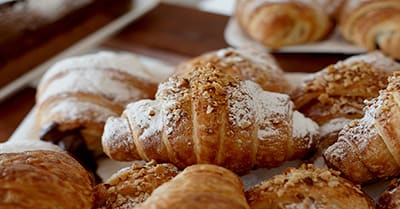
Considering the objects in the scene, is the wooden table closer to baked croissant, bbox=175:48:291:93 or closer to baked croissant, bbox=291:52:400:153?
baked croissant, bbox=175:48:291:93

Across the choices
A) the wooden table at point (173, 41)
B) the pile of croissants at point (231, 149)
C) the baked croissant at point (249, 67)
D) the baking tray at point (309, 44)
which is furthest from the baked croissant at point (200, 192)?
the baking tray at point (309, 44)

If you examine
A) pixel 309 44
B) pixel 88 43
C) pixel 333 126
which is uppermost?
pixel 333 126

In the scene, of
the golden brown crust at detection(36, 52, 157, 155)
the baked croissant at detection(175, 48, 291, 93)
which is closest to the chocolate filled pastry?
the golden brown crust at detection(36, 52, 157, 155)

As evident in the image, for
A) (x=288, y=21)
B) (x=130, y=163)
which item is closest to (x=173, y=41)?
(x=288, y=21)

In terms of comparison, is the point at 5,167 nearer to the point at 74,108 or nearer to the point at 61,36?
the point at 74,108

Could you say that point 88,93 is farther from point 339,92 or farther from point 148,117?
point 339,92
